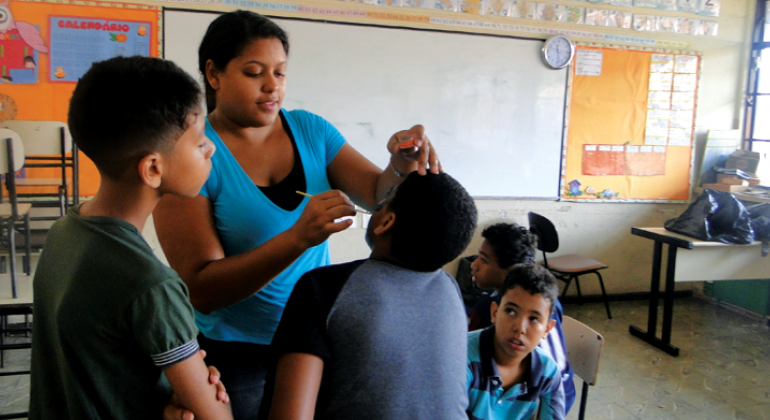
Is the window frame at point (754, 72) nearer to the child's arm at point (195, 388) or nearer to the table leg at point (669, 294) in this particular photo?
the table leg at point (669, 294)

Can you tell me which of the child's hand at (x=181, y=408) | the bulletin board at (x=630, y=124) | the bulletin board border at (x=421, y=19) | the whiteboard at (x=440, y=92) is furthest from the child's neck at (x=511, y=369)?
the bulletin board at (x=630, y=124)

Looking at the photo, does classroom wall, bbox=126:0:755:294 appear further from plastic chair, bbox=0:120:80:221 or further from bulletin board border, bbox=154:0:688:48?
plastic chair, bbox=0:120:80:221

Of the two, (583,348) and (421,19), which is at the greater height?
(421,19)

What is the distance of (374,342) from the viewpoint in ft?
2.72

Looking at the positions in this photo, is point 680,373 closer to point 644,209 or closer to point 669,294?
point 669,294

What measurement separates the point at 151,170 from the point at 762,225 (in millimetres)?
4095

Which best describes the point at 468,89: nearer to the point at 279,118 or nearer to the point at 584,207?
the point at 584,207

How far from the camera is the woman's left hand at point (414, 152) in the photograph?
1.13 m

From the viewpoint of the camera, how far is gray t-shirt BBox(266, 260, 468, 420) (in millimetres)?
831

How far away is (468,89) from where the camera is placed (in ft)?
13.5

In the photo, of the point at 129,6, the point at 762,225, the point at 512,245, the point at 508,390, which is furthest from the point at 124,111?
the point at 762,225

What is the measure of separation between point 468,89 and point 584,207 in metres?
1.49

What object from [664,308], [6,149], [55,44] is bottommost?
[664,308]

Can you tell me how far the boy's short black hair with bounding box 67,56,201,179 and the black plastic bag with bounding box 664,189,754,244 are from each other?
12.1 ft
